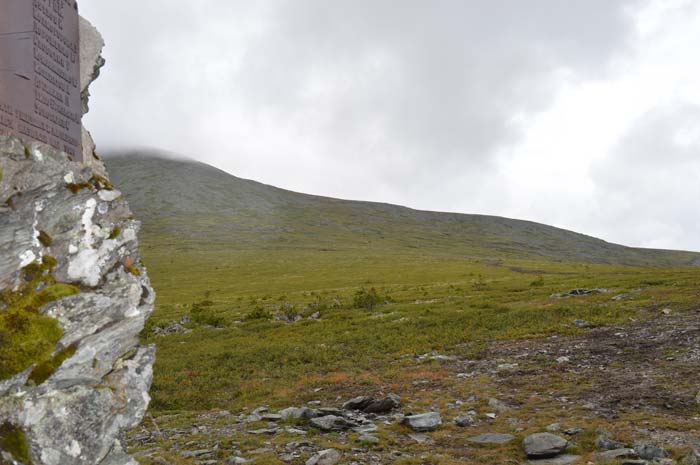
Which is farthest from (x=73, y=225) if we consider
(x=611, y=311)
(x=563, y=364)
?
(x=611, y=311)

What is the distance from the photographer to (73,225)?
984 cm

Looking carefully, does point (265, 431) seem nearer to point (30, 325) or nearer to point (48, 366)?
point (48, 366)

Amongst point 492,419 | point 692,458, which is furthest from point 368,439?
point 692,458

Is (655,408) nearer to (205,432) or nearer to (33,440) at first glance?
(205,432)

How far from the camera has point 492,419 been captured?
60.0 feet

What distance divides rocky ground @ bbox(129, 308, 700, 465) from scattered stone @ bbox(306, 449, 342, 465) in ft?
0.12

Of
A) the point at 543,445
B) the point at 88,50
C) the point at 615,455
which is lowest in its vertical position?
the point at 543,445

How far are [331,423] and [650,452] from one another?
33.7 feet

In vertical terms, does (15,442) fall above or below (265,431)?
above

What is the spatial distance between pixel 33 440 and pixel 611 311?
127ft

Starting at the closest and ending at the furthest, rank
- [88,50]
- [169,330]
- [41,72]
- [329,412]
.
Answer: [41,72], [88,50], [329,412], [169,330]

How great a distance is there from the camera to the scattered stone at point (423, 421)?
57.4 ft

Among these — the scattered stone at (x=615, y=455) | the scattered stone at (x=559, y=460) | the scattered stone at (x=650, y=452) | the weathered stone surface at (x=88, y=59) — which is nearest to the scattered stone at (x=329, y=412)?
the scattered stone at (x=559, y=460)

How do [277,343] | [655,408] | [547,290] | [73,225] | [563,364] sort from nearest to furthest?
[73,225]
[655,408]
[563,364]
[277,343]
[547,290]
